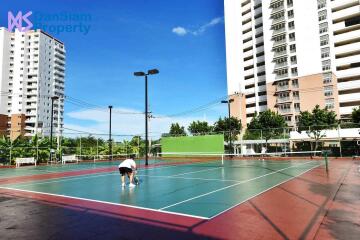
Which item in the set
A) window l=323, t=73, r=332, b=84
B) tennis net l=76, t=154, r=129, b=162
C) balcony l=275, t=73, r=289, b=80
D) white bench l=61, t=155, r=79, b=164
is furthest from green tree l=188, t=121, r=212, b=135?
white bench l=61, t=155, r=79, b=164

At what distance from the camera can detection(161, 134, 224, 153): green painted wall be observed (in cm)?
4328

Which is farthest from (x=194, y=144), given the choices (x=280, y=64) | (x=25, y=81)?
(x=25, y=81)

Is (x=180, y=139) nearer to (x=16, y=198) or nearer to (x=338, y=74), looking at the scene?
(x=16, y=198)

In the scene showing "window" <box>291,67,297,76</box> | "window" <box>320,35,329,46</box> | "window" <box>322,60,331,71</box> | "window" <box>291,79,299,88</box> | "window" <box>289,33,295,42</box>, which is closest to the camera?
"window" <box>322,60,331,71</box>

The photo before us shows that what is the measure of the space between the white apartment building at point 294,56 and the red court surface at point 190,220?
63945 millimetres

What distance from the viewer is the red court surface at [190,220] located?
253 inches

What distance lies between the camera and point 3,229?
7125mm

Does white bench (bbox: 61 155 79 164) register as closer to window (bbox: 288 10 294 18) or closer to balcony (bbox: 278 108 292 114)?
balcony (bbox: 278 108 292 114)

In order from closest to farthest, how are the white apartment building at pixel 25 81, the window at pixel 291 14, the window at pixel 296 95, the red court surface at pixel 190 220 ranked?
the red court surface at pixel 190 220 < the window at pixel 296 95 < the window at pixel 291 14 < the white apartment building at pixel 25 81

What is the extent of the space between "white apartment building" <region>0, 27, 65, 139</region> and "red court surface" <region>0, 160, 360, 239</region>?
103829 millimetres

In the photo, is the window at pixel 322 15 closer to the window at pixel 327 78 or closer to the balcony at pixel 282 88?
the window at pixel 327 78

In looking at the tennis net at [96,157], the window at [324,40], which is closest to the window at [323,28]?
the window at [324,40]

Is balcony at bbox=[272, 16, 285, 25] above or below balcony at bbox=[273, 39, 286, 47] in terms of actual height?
above

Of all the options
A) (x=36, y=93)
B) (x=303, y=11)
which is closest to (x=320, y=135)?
(x=303, y=11)
